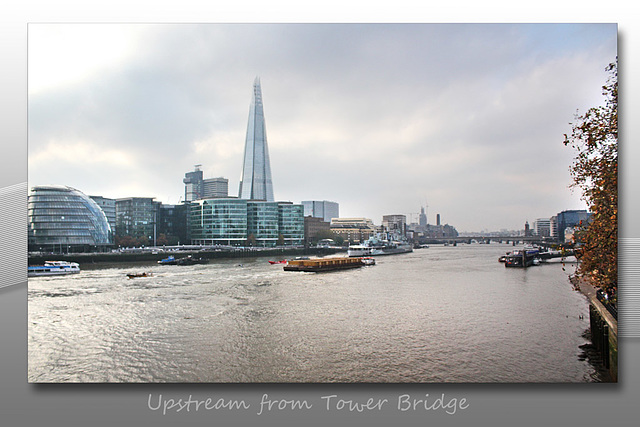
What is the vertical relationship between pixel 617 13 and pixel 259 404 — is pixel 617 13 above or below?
above

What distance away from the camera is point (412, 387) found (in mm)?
4031

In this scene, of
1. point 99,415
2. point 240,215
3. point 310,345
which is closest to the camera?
point 99,415

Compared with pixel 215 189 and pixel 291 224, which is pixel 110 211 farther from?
pixel 291 224

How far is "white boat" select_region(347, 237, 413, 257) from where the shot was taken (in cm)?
2570

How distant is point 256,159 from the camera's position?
1220 cm

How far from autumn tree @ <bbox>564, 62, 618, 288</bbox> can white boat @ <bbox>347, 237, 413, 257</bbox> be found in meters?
19.8

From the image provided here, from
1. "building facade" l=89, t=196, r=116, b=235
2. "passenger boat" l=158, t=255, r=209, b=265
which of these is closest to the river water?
"building facade" l=89, t=196, r=116, b=235

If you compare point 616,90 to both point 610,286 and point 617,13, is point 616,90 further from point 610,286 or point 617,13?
point 610,286

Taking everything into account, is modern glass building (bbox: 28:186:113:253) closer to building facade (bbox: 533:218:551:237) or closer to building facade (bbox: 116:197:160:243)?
building facade (bbox: 116:197:160:243)

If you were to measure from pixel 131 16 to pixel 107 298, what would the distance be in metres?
5.37

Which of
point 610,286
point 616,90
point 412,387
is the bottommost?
point 412,387

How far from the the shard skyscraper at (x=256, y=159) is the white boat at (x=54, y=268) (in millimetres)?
4148

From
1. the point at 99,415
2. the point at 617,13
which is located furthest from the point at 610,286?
the point at 99,415

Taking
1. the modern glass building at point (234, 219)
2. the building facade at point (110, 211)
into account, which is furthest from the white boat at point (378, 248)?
the building facade at point (110, 211)
